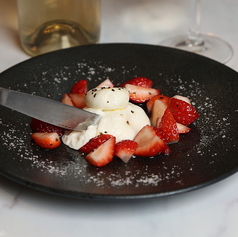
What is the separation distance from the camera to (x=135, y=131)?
3.67ft

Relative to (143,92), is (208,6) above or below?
above

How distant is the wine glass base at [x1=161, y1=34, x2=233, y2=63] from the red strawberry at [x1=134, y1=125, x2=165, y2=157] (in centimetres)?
57

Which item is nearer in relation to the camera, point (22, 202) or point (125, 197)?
point (125, 197)

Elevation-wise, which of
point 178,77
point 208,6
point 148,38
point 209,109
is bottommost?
point 209,109

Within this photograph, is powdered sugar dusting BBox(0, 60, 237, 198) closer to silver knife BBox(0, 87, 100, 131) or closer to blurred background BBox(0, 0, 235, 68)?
silver knife BBox(0, 87, 100, 131)

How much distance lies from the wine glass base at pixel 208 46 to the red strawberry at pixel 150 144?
1.87ft

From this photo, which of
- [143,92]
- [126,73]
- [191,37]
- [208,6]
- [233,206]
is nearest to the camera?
[233,206]

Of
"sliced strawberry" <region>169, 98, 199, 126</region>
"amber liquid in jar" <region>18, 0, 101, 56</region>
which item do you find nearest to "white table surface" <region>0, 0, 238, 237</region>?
"sliced strawberry" <region>169, 98, 199, 126</region>

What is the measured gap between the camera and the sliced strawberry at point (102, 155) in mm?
1004

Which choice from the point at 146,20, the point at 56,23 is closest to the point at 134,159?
the point at 56,23

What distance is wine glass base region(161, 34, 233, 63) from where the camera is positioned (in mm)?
1576

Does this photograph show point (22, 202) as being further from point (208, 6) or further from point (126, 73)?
point (208, 6)

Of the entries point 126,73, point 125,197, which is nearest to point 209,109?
point 126,73

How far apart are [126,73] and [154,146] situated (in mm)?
373
